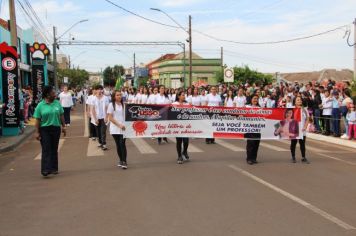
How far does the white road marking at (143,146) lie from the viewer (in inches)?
520

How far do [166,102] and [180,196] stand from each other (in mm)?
8721

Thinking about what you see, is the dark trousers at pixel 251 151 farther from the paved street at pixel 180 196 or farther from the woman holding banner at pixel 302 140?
the woman holding banner at pixel 302 140

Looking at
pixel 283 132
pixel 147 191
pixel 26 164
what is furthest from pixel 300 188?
pixel 26 164

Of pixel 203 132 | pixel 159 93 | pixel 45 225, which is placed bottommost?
pixel 45 225

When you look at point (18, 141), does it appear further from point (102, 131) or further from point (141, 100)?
point (141, 100)

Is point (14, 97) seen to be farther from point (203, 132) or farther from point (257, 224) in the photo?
point (257, 224)

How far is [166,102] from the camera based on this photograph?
16.1 meters

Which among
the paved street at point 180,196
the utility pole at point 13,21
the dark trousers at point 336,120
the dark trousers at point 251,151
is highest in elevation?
the utility pole at point 13,21

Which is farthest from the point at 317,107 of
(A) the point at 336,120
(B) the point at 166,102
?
(B) the point at 166,102

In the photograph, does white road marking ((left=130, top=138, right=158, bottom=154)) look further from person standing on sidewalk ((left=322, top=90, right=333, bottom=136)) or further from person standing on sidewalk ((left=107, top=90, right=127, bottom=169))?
person standing on sidewalk ((left=322, top=90, right=333, bottom=136))

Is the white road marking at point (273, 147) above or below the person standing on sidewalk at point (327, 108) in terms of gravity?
below

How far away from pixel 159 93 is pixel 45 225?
1058 cm

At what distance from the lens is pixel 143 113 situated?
463 inches

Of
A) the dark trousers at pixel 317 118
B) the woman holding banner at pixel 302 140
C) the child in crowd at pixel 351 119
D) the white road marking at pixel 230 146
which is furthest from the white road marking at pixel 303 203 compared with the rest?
the dark trousers at pixel 317 118
